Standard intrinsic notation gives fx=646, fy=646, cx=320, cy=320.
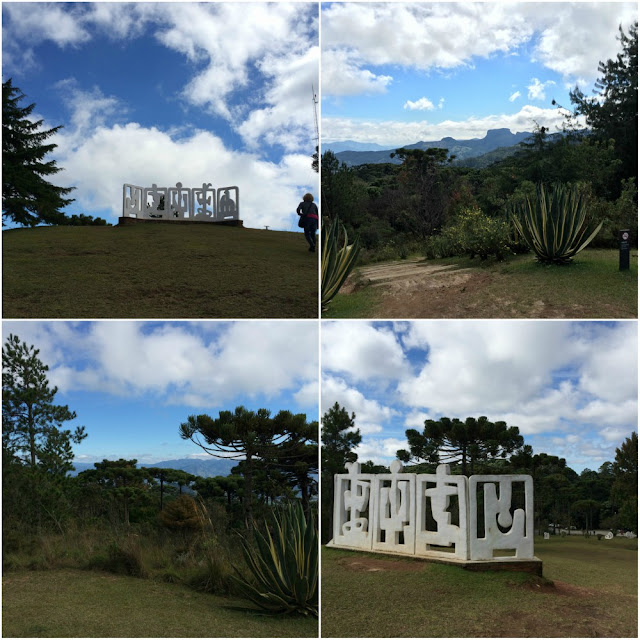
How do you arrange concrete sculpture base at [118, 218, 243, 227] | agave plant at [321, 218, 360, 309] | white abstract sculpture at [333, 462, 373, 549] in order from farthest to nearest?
concrete sculpture base at [118, 218, 243, 227] < white abstract sculpture at [333, 462, 373, 549] < agave plant at [321, 218, 360, 309]

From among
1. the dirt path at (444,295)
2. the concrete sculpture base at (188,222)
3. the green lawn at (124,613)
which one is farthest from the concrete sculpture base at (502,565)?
the concrete sculpture base at (188,222)

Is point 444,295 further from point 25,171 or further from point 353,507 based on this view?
point 25,171

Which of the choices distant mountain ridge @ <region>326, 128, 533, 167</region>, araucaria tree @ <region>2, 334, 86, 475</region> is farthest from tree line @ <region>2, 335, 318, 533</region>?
distant mountain ridge @ <region>326, 128, 533, 167</region>

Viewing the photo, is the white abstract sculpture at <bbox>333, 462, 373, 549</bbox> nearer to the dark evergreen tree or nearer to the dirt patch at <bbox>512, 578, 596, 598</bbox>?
the dirt patch at <bbox>512, 578, 596, 598</bbox>

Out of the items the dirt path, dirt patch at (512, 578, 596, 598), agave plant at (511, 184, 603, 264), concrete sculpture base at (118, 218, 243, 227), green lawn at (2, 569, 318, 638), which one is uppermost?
concrete sculpture base at (118, 218, 243, 227)

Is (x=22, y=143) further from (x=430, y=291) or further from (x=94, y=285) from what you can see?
(x=430, y=291)

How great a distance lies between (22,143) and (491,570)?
59.9 feet

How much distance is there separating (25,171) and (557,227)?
51.9 feet

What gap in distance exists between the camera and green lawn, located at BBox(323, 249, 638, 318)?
7324 mm

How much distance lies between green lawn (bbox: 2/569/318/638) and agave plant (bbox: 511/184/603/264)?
5716mm

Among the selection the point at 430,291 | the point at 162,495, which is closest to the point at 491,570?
the point at 430,291

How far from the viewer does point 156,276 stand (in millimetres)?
8594

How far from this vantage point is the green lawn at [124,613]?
6273mm

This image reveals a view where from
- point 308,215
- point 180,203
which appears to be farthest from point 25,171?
point 308,215
